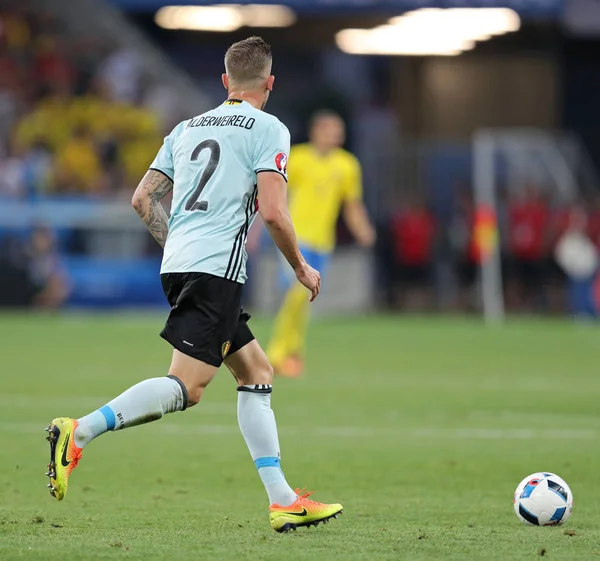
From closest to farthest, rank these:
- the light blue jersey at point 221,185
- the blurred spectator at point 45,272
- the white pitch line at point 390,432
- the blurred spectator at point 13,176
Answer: the light blue jersey at point 221,185, the white pitch line at point 390,432, the blurred spectator at point 45,272, the blurred spectator at point 13,176

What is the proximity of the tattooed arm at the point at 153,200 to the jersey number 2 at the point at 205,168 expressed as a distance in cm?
24

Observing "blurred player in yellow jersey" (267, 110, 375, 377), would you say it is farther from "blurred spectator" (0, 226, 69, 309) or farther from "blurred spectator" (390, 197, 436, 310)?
"blurred spectator" (390, 197, 436, 310)

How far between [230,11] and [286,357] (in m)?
15.5

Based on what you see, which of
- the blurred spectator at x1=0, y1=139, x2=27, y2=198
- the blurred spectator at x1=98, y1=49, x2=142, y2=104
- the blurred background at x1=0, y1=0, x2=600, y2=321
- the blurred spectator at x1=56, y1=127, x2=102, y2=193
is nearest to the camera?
the blurred background at x1=0, y1=0, x2=600, y2=321

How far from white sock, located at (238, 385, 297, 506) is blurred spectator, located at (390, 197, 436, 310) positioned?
19559mm

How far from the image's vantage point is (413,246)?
2545 cm

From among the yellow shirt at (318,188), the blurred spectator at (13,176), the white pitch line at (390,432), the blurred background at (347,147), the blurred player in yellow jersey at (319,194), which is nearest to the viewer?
the white pitch line at (390,432)

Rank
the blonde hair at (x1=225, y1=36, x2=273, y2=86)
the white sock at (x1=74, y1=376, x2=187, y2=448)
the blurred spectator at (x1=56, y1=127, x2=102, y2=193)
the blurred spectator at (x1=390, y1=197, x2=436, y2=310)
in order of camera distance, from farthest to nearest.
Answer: the blurred spectator at (x1=390, y1=197, x2=436, y2=310)
the blurred spectator at (x1=56, y1=127, x2=102, y2=193)
the blonde hair at (x1=225, y1=36, x2=273, y2=86)
the white sock at (x1=74, y1=376, x2=187, y2=448)

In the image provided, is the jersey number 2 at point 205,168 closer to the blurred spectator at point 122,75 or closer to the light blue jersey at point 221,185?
the light blue jersey at point 221,185

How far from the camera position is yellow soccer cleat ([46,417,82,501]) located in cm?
538

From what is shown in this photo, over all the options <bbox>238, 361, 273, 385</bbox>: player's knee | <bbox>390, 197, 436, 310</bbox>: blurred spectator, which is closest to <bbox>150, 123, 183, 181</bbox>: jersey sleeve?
<bbox>238, 361, 273, 385</bbox>: player's knee

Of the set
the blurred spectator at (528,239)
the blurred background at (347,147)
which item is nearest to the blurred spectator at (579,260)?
the blurred background at (347,147)

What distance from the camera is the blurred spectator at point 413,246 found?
83.3ft

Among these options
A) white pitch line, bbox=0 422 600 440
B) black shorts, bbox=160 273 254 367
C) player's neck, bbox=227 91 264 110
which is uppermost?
player's neck, bbox=227 91 264 110
